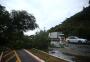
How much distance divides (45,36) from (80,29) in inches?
612

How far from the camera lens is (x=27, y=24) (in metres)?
75.2

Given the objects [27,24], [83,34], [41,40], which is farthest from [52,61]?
[27,24]

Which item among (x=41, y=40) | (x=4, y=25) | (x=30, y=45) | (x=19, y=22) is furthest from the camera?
(x=19, y=22)

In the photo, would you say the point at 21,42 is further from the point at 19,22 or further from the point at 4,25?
the point at 19,22

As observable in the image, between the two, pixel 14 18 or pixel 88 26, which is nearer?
pixel 88 26

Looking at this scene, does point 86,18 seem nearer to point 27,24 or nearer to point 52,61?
point 27,24

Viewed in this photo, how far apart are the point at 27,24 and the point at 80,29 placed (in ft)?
85.0

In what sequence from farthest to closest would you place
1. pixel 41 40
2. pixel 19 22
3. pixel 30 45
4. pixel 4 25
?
pixel 19 22 < pixel 4 25 < pixel 30 45 < pixel 41 40

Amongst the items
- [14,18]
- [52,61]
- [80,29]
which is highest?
[14,18]

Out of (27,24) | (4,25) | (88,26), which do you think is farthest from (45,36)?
(27,24)

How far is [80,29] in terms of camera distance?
5478cm

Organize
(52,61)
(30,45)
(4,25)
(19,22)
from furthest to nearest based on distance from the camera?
(19,22) → (4,25) → (30,45) → (52,61)

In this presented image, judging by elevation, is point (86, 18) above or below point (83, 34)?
above

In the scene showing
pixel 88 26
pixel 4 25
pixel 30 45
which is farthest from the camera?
pixel 4 25
